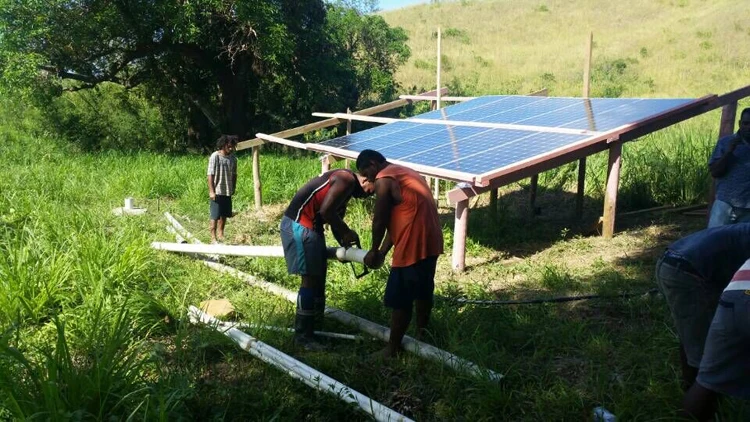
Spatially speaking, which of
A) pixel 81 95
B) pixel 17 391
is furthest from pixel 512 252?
pixel 81 95

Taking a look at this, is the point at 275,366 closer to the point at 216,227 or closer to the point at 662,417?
the point at 662,417

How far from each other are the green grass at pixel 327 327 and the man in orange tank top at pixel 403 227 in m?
0.46

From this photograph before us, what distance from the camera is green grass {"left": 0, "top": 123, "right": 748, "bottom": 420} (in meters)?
3.51

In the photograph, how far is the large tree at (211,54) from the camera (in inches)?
515

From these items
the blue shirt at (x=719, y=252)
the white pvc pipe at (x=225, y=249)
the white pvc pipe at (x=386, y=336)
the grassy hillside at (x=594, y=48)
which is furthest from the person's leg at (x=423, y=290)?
the grassy hillside at (x=594, y=48)

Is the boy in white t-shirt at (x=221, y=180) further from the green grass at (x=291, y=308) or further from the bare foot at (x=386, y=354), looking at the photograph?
the bare foot at (x=386, y=354)

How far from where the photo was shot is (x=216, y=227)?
7.99m

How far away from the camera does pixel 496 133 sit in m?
8.23

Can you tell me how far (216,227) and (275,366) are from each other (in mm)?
4080

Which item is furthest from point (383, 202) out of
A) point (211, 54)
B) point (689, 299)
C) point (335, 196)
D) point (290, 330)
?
point (211, 54)

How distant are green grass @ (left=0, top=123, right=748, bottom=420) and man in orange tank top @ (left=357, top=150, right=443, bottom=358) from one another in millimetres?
458

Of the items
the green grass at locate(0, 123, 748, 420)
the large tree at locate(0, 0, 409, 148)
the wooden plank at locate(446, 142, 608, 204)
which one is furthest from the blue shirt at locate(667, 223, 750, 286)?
the large tree at locate(0, 0, 409, 148)

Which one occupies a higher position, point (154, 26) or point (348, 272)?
point (154, 26)

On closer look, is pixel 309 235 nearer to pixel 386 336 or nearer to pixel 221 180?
pixel 386 336
